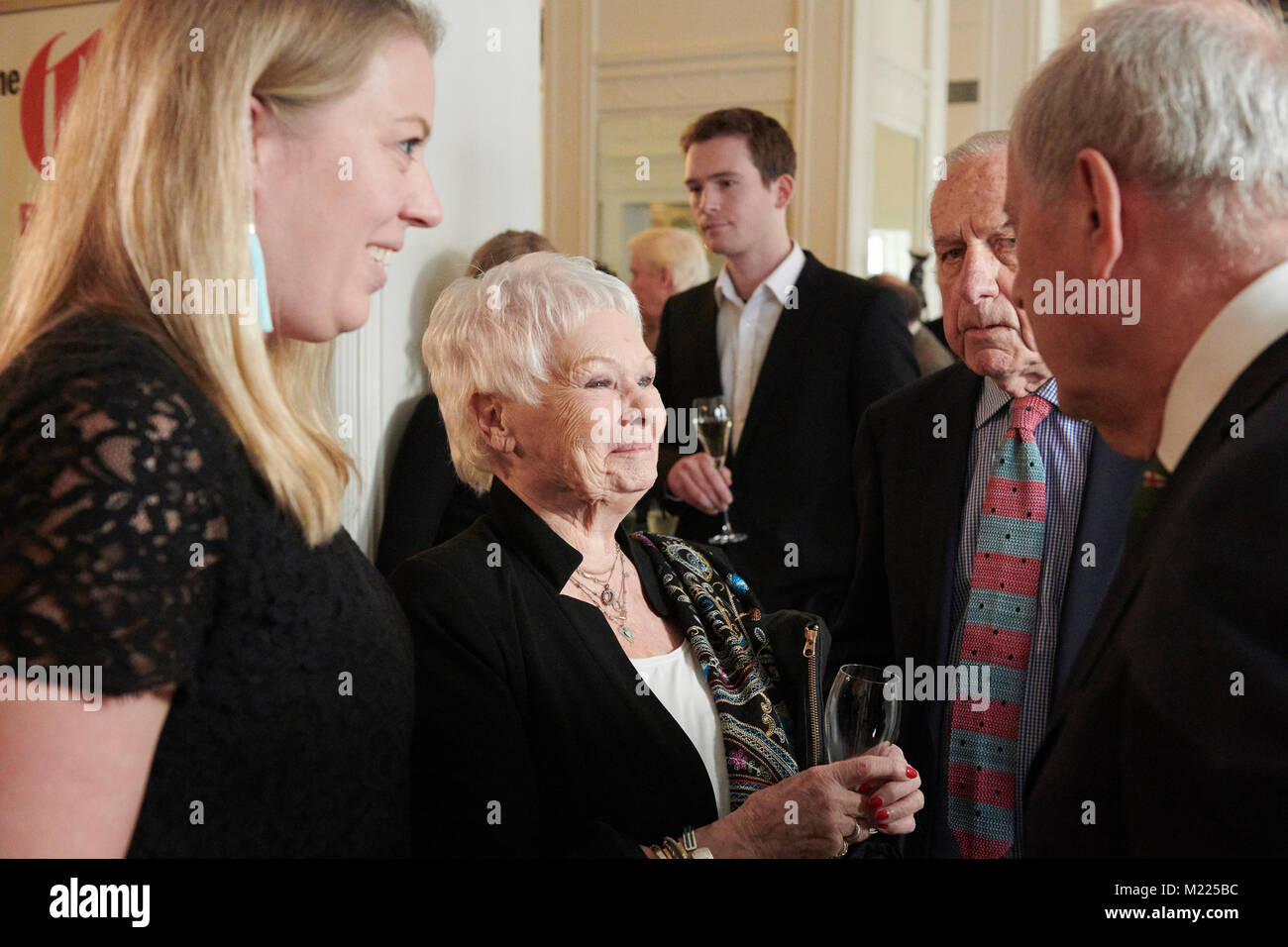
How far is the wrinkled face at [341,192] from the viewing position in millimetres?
1073

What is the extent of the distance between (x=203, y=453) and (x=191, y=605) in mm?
122

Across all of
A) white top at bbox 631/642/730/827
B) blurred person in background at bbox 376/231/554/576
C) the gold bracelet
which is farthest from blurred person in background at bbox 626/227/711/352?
the gold bracelet

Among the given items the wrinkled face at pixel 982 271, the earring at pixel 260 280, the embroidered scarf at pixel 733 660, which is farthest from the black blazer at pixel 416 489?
the earring at pixel 260 280

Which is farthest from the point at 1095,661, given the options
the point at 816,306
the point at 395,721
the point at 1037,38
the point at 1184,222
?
the point at 1037,38

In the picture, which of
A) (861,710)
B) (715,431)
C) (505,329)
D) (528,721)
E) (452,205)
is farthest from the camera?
(715,431)

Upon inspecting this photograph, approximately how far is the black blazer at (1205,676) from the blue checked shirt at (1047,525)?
71cm

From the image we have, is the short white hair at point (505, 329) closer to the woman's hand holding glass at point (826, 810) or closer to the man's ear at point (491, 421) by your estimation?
the man's ear at point (491, 421)

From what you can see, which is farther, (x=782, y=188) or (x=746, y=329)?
(x=782, y=188)

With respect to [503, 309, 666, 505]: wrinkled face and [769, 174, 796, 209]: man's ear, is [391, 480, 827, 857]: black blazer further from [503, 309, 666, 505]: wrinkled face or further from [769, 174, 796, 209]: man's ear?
[769, 174, 796, 209]: man's ear

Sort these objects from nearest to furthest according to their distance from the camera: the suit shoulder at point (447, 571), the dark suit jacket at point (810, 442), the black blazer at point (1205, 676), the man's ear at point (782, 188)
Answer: the black blazer at point (1205, 676)
the suit shoulder at point (447, 571)
the dark suit jacket at point (810, 442)
the man's ear at point (782, 188)

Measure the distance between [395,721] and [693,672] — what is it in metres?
0.75

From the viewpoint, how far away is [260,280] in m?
1.06

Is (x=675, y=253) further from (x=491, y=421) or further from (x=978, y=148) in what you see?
(x=491, y=421)

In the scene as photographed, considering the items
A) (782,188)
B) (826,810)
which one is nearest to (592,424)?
(826,810)
